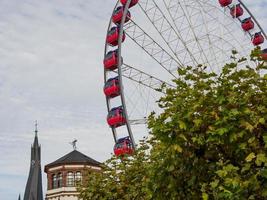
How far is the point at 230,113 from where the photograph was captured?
44.2 ft

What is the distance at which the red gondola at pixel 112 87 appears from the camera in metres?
46.1

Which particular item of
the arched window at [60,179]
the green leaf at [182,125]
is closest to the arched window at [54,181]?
the arched window at [60,179]

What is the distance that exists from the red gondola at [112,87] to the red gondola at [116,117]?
1.36 meters

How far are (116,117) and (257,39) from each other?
1898 centimetres

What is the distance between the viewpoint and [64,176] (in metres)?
85.4

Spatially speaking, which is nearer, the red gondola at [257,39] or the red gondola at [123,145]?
the red gondola at [123,145]

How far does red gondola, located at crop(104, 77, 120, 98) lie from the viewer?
46062 millimetres

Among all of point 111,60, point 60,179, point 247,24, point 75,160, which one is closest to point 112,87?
point 111,60

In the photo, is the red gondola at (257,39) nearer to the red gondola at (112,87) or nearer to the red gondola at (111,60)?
the red gondola at (111,60)

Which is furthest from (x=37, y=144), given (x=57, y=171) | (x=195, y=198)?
(x=195, y=198)

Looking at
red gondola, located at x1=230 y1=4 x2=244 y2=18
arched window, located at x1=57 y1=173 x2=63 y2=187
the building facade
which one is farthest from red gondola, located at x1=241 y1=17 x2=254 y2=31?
arched window, located at x1=57 y1=173 x2=63 y2=187

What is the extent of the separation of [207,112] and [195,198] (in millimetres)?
2381

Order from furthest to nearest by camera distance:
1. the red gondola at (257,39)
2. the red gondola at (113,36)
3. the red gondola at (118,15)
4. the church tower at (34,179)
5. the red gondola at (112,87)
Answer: the church tower at (34,179) → the red gondola at (257,39) → the red gondola at (118,15) → the red gondola at (113,36) → the red gondola at (112,87)

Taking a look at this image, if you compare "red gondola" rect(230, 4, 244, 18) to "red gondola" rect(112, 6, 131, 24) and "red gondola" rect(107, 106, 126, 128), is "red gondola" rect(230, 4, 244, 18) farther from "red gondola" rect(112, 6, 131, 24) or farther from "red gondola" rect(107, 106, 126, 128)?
"red gondola" rect(107, 106, 126, 128)
